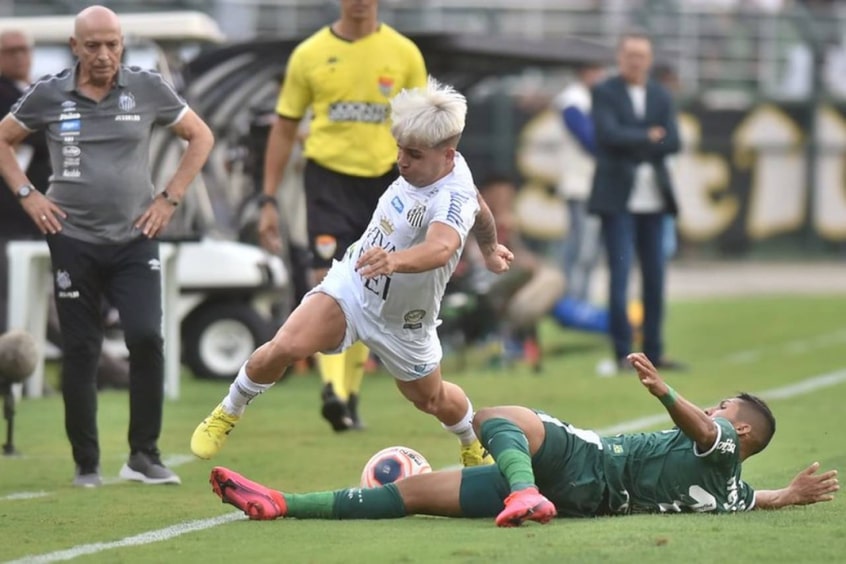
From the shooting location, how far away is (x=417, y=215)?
8078 mm

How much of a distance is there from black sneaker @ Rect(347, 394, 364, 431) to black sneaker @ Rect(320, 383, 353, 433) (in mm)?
220

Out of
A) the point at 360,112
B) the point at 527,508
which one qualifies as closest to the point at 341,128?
the point at 360,112

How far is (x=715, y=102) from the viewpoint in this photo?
29.1 meters

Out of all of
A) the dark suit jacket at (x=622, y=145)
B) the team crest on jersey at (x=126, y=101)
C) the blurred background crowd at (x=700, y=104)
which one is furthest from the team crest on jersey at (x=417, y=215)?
the blurred background crowd at (x=700, y=104)

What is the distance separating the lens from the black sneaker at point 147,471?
9.49 metres

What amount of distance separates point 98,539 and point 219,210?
9003 mm

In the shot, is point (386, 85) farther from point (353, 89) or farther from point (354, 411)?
point (354, 411)

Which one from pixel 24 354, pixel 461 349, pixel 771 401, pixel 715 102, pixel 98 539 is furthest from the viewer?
pixel 715 102

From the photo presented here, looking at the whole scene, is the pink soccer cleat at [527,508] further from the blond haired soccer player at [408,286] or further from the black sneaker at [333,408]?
the black sneaker at [333,408]

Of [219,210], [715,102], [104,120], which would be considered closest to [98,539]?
[104,120]

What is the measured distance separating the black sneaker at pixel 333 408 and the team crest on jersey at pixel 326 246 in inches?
30.2

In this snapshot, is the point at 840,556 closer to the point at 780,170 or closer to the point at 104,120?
the point at 104,120

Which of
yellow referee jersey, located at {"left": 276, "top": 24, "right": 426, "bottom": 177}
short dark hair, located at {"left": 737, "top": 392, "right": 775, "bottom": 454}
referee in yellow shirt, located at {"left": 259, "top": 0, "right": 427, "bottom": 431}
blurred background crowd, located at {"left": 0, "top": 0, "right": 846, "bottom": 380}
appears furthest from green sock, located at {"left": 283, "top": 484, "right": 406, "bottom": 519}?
blurred background crowd, located at {"left": 0, "top": 0, "right": 846, "bottom": 380}

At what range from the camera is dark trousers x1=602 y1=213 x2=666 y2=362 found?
15.8m
